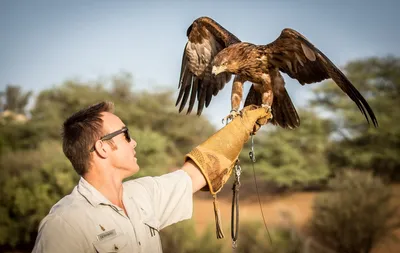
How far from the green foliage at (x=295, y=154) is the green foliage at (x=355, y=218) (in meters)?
5.07

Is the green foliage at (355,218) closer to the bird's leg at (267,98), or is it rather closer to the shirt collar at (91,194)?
the bird's leg at (267,98)

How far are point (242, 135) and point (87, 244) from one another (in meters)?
0.89

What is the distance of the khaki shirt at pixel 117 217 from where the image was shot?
137cm

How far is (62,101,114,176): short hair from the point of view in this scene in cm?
153

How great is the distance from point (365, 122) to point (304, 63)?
1232 cm

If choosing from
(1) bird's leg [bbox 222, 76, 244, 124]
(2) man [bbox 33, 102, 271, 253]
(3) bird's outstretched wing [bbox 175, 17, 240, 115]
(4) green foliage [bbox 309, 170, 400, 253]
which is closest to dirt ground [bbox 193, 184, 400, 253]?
(4) green foliage [bbox 309, 170, 400, 253]

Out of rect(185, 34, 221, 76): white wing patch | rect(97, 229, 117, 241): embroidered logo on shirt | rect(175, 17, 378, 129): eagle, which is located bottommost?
rect(97, 229, 117, 241): embroidered logo on shirt

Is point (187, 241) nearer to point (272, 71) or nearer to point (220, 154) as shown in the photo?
point (272, 71)

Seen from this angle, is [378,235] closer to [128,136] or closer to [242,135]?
[242,135]

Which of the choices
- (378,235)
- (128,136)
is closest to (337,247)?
(378,235)

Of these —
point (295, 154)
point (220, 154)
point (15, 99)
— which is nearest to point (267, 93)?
point (220, 154)

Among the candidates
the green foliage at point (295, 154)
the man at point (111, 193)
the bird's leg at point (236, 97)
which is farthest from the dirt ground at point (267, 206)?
the man at point (111, 193)

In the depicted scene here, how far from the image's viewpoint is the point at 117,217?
1.55 meters

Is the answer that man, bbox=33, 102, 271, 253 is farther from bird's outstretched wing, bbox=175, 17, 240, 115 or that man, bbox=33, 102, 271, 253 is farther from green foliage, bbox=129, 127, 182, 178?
green foliage, bbox=129, 127, 182, 178
